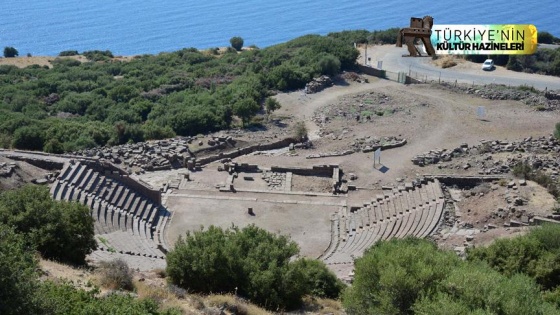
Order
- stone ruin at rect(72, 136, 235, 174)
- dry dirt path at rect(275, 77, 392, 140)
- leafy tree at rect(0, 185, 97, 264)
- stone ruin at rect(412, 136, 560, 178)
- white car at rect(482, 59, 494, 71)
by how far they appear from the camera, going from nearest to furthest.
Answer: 1. leafy tree at rect(0, 185, 97, 264)
2. stone ruin at rect(412, 136, 560, 178)
3. stone ruin at rect(72, 136, 235, 174)
4. dry dirt path at rect(275, 77, 392, 140)
5. white car at rect(482, 59, 494, 71)

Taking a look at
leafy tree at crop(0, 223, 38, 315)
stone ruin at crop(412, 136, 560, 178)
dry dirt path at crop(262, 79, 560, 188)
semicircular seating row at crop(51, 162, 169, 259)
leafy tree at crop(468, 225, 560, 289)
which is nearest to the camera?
leafy tree at crop(0, 223, 38, 315)

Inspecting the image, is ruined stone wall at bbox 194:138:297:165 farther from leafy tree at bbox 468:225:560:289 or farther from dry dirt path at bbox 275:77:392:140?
leafy tree at bbox 468:225:560:289

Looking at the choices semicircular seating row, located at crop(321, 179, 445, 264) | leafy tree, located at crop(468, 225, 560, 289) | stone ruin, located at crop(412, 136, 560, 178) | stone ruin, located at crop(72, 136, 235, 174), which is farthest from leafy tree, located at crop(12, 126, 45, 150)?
leafy tree, located at crop(468, 225, 560, 289)

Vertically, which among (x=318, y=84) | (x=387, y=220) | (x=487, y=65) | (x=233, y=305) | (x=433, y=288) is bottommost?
(x=387, y=220)

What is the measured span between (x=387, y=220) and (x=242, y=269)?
11397mm

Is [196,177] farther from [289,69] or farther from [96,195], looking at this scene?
[289,69]

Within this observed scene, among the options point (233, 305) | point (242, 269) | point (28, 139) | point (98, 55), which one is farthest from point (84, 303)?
point (98, 55)

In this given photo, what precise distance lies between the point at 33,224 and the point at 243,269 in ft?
21.4

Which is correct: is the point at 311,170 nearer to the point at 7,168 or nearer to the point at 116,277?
the point at 7,168

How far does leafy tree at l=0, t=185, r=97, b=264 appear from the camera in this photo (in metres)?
19.3

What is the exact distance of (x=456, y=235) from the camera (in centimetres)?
2586

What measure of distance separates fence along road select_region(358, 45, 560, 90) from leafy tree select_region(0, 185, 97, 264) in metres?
36.7

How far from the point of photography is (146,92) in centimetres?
5141

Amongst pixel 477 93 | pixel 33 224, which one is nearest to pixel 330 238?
pixel 33 224
